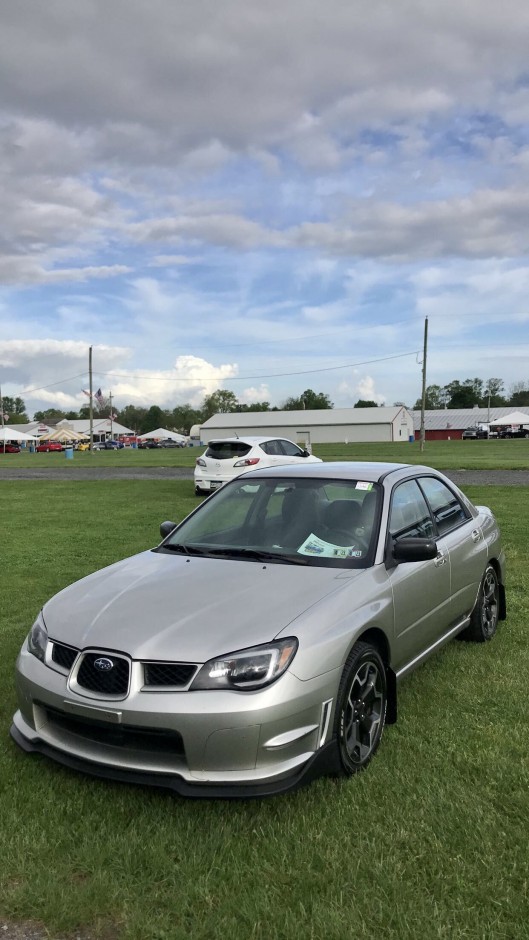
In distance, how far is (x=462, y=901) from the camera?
2.53 metres

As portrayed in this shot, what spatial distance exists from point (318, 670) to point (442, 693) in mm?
1715

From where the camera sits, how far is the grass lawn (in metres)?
2.46

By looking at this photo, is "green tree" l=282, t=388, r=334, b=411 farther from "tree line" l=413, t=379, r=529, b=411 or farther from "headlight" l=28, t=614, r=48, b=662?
"headlight" l=28, t=614, r=48, b=662

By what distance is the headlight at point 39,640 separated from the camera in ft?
11.3

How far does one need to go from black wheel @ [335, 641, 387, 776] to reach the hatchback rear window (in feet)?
42.2

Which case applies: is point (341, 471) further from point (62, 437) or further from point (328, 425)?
Answer: point (62, 437)

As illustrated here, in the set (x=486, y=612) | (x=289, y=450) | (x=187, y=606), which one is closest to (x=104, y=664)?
(x=187, y=606)

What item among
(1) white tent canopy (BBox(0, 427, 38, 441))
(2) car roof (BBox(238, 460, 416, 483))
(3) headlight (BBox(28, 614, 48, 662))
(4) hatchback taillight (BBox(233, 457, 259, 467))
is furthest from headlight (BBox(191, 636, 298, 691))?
(1) white tent canopy (BBox(0, 427, 38, 441))

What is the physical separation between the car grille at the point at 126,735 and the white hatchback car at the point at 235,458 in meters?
12.9

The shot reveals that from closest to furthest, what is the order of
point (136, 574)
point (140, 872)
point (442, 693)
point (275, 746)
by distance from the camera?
point (140, 872), point (275, 746), point (136, 574), point (442, 693)

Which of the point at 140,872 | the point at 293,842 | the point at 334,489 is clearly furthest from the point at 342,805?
the point at 334,489

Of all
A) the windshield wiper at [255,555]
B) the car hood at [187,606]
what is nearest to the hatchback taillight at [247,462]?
the windshield wiper at [255,555]

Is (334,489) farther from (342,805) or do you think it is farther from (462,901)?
(462,901)

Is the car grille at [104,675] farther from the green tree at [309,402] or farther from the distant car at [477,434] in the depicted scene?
the green tree at [309,402]
